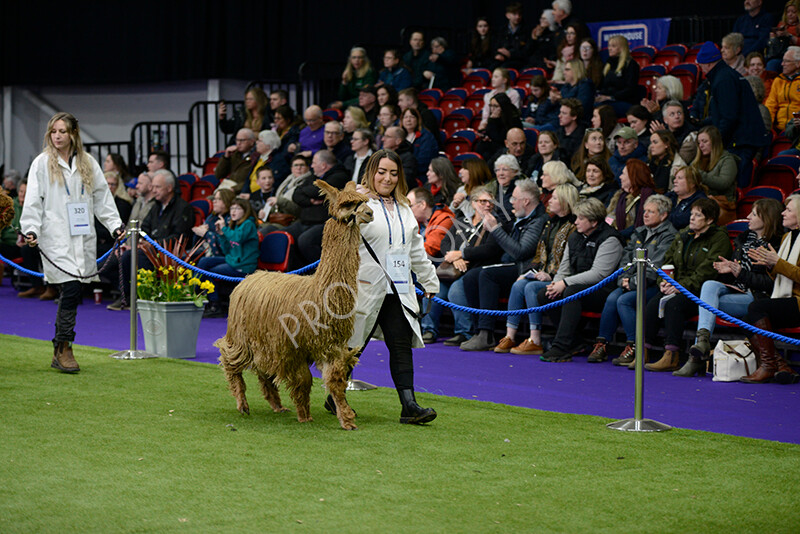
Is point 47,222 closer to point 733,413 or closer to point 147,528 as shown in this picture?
point 147,528

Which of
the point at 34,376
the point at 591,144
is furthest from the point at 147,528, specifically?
the point at 591,144

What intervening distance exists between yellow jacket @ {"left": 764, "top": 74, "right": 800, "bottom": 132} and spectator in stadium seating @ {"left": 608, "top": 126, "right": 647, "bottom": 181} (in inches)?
63.5

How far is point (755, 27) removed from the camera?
41.3 feet

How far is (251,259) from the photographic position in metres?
12.1

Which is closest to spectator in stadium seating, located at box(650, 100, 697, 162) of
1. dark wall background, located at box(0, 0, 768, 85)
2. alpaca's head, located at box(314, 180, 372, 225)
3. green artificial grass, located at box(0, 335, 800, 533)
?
green artificial grass, located at box(0, 335, 800, 533)

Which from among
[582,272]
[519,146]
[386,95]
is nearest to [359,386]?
[582,272]

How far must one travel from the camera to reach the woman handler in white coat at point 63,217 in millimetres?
7930

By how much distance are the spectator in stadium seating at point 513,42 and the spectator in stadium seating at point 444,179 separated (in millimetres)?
4205

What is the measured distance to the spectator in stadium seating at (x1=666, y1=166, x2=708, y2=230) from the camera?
909 centimetres

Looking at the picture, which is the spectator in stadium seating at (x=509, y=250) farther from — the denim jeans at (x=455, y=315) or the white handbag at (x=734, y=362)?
the white handbag at (x=734, y=362)

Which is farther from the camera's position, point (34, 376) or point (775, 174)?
point (775, 174)

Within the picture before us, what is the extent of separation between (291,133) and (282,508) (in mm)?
10664

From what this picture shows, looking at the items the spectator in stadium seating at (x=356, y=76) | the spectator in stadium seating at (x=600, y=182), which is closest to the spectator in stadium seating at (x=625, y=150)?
the spectator in stadium seating at (x=600, y=182)

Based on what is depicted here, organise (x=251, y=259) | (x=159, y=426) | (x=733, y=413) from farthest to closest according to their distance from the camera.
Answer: (x=251, y=259) → (x=733, y=413) → (x=159, y=426)
